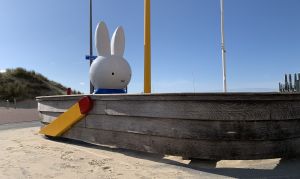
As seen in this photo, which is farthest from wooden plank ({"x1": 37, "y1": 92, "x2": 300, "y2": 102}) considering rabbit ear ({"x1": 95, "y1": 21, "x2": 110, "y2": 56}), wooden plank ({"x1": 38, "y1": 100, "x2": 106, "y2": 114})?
rabbit ear ({"x1": 95, "y1": 21, "x2": 110, "y2": 56})

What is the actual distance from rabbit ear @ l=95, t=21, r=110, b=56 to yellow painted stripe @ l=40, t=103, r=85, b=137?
323 cm

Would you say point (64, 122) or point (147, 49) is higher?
→ point (147, 49)

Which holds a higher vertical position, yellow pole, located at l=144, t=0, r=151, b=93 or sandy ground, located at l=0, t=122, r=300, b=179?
yellow pole, located at l=144, t=0, r=151, b=93

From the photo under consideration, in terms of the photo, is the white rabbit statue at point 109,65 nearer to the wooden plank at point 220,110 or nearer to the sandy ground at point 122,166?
the sandy ground at point 122,166

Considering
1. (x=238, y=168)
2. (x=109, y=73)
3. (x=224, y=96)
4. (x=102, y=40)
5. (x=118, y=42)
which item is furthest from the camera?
(x=118, y=42)

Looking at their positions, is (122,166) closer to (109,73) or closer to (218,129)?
(218,129)

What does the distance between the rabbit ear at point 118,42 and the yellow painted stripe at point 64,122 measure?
11.9 ft

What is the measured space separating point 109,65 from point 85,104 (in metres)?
3.01

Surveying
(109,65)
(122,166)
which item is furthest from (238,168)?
(109,65)

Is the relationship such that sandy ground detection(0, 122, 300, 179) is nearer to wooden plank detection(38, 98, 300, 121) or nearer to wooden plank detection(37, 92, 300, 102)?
wooden plank detection(38, 98, 300, 121)

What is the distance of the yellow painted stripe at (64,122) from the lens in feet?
31.3

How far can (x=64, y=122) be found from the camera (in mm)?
10086

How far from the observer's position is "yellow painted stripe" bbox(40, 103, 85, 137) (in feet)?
31.3

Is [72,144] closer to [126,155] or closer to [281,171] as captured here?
[126,155]
